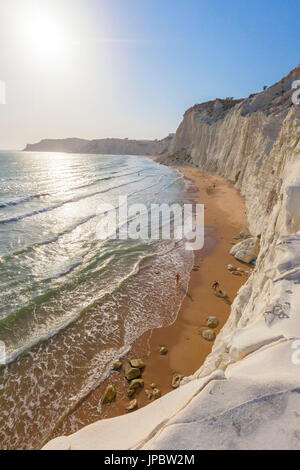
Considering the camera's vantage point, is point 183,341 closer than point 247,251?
Yes

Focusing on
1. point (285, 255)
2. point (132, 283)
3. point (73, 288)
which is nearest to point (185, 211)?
point (132, 283)

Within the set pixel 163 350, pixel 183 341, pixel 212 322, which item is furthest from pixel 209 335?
pixel 163 350

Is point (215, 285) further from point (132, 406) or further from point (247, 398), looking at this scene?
point (247, 398)

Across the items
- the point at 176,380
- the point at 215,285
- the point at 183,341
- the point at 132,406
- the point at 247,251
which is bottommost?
the point at 132,406

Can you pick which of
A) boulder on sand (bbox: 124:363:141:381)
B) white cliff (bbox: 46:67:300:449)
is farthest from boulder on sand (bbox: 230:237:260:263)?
boulder on sand (bbox: 124:363:141:381)

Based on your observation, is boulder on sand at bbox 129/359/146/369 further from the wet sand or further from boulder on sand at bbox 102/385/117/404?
boulder on sand at bbox 102/385/117/404

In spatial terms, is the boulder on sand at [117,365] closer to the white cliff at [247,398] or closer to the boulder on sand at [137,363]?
the boulder on sand at [137,363]
